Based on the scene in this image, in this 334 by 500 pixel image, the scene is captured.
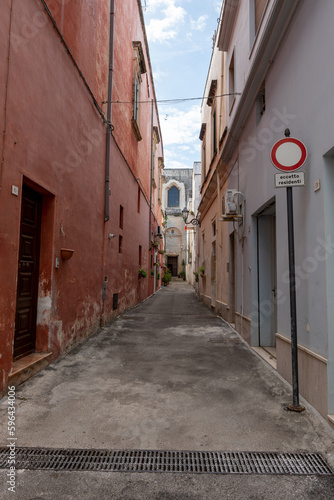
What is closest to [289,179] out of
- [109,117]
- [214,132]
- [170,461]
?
[170,461]

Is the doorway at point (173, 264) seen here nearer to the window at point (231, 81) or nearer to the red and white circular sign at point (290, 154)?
the window at point (231, 81)

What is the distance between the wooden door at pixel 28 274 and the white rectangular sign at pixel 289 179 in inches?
121

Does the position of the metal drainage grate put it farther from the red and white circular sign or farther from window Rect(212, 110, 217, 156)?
window Rect(212, 110, 217, 156)

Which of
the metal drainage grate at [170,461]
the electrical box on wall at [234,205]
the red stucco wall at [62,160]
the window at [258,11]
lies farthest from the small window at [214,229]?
the metal drainage grate at [170,461]

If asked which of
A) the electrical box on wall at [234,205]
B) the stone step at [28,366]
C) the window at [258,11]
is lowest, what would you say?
the stone step at [28,366]

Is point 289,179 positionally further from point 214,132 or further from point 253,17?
point 214,132

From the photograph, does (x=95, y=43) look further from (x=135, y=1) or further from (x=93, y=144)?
(x=135, y=1)

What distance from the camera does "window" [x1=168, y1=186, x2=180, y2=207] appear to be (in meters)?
38.5

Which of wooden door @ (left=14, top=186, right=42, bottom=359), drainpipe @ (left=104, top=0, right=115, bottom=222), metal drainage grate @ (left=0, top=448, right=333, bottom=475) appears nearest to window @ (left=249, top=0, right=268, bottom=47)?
drainpipe @ (left=104, top=0, right=115, bottom=222)

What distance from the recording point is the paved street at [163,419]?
2080 mm

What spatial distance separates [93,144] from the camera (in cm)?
680

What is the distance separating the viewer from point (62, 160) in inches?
202

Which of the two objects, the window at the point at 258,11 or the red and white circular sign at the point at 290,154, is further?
the window at the point at 258,11

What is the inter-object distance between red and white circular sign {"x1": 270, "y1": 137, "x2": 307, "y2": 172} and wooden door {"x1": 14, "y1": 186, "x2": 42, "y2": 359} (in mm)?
3073
